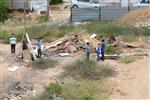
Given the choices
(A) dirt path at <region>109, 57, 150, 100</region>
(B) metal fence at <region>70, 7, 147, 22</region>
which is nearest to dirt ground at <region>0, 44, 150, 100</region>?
(A) dirt path at <region>109, 57, 150, 100</region>

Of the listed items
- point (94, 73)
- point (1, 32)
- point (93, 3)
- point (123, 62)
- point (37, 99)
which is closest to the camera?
point (37, 99)

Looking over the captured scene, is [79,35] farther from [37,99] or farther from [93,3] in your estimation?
[93,3]

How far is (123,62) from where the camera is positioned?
66.9 ft

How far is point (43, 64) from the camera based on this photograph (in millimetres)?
20406

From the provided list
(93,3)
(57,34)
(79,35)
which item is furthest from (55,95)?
(93,3)

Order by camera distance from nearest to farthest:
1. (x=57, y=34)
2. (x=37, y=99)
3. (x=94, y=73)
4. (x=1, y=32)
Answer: (x=37, y=99) < (x=94, y=73) < (x=57, y=34) < (x=1, y=32)

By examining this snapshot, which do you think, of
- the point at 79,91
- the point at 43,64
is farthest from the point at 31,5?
the point at 79,91

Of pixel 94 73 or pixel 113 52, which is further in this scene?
pixel 113 52

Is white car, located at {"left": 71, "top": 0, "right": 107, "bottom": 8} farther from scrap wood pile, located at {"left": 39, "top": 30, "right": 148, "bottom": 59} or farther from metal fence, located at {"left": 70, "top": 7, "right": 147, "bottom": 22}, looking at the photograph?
scrap wood pile, located at {"left": 39, "top": 30, "right": 148, "bottom": 59}

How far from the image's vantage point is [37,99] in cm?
1602

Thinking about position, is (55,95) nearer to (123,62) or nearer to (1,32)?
(123,62)

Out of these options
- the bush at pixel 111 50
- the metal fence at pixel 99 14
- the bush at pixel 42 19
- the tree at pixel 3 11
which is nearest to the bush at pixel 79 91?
the bush at pixel 111 50

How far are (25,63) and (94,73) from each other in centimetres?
391

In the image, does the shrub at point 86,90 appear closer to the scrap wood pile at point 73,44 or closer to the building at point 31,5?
the scrap wood pile at point 73,44
